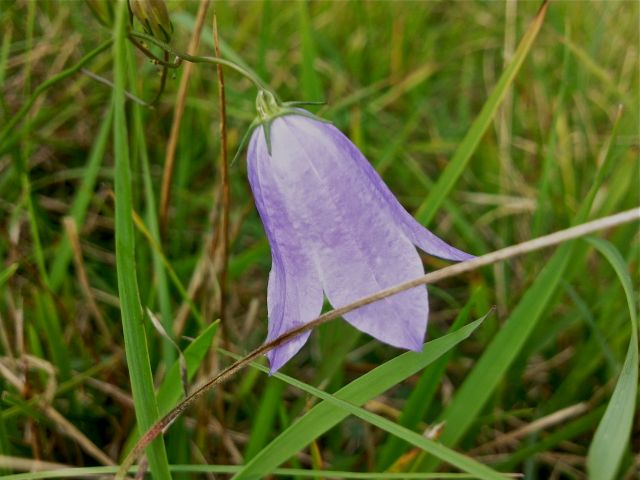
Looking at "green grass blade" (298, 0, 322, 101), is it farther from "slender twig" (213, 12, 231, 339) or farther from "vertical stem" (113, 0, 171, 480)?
"vertical stem" (113, 0, 171, 480)

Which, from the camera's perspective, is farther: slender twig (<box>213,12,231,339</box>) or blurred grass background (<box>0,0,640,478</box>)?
blurred grass background (<box>0,0,640,478</box>)

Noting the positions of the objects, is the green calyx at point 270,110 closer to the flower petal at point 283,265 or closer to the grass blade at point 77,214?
the flower petal at point 283,265

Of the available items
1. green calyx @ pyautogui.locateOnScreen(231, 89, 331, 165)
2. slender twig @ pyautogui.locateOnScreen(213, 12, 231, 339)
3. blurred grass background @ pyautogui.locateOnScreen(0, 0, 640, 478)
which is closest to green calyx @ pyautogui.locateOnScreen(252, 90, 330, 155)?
green calyx @ pyautogui.locateOnScreen(231, 89, 331, 165)

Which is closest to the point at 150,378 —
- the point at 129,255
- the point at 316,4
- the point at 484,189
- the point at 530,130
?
the point at 129,255

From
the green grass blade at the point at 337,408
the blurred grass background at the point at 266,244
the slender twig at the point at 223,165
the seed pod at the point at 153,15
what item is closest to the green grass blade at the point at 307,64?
the blurred grass background at the point at 266,244

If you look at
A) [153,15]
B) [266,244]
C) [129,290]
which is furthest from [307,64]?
[129,290]

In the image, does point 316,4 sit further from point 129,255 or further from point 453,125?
point 129,255
